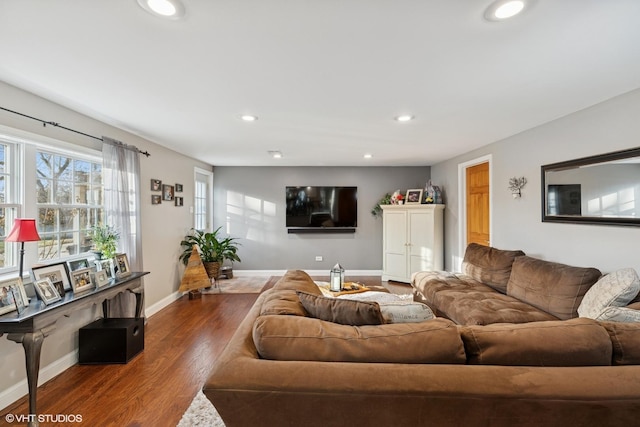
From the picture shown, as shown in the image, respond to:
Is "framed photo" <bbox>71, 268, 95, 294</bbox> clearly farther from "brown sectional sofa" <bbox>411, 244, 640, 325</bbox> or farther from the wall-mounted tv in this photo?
the wall-mounted tv

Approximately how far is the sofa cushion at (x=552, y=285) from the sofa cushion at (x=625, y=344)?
1.24 m

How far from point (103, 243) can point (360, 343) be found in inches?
111

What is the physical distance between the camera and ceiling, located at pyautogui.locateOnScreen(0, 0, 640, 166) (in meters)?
1.41

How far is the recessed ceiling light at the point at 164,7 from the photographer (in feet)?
4.32

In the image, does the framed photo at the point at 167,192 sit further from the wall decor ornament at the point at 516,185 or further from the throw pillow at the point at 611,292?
the throw pillow at the point at 611,292

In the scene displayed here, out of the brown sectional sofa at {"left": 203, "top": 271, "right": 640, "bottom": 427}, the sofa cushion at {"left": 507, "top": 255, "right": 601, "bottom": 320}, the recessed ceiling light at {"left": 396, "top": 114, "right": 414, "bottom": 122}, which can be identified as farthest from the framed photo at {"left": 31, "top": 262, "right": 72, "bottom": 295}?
the sofa cushion at {"left": 507, "top": 255, "right": 601, "bottom": 320}

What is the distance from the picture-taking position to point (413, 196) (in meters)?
5.84

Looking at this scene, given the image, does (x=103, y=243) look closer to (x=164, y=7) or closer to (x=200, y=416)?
(x=200, y=416)

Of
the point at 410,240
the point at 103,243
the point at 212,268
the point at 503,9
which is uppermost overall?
the point at 503,9

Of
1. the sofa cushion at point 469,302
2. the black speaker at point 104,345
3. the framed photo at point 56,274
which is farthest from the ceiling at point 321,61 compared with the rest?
the black speaker at point 104,345

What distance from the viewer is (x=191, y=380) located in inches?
97.3

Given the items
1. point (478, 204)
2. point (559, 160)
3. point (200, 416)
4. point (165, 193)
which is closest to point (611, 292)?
point (559, 160)

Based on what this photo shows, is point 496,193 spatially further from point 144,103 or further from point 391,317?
point 144,103

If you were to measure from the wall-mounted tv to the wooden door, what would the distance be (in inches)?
86.0
